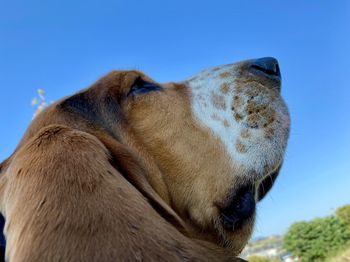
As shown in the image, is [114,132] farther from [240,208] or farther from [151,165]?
[240,208]

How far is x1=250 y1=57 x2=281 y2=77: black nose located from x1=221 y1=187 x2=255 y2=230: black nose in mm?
995

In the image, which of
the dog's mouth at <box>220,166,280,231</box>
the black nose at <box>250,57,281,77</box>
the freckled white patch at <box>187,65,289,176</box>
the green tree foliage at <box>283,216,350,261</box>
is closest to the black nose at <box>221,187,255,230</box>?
the dog's mouth at <box>220,166,280,231</box>

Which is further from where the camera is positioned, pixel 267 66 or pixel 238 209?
pixel 267 66

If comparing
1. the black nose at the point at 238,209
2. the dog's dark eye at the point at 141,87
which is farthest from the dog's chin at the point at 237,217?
the dog's dark eye at the point at 141,87

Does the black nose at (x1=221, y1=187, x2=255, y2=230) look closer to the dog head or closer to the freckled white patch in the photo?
the dog head

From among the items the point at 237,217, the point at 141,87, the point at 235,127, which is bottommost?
the point at 237,217

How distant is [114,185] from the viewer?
78.1 inches

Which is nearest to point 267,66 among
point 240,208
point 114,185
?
point 240,208

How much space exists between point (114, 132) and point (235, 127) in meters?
0.91

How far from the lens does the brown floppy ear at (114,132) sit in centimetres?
257

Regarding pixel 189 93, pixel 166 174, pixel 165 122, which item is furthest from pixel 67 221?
pixel 189 93

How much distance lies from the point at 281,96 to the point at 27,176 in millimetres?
2205

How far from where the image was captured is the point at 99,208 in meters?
1.79

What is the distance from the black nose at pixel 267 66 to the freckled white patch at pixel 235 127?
7.3 inches
